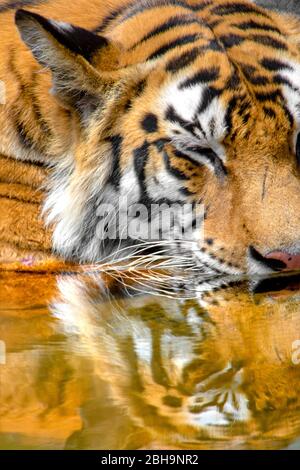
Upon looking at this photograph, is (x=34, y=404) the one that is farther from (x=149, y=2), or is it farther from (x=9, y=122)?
(x=149, y=2)

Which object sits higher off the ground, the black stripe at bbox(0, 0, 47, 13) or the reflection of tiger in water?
the black stripe at bbox(0, 0, 47, 13)

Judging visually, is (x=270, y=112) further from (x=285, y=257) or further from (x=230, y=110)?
(x=285, y=257)

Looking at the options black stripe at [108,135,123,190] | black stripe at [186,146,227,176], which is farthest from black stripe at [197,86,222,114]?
black stripe at [108,135,123,190]

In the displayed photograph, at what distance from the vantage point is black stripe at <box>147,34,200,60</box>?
13.8ft

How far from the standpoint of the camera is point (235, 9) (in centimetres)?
451

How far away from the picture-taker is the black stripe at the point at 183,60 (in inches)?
163

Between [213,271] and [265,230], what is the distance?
1.23ft

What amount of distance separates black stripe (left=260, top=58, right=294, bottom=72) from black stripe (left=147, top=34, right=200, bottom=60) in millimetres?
330

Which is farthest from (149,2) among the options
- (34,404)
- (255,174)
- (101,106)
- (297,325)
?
(34,404)

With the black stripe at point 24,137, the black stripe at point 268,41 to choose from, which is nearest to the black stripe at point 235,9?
the black stripe at point 268,41

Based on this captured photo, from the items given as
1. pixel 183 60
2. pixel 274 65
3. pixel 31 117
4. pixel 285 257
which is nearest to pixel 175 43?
pixel 183 60

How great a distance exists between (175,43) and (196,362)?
1.76 metres

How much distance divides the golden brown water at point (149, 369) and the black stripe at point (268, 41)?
1.13m

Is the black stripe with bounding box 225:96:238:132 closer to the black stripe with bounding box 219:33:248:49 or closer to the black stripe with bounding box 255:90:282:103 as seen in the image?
the black stripe with bounding box 255:90:282:103
